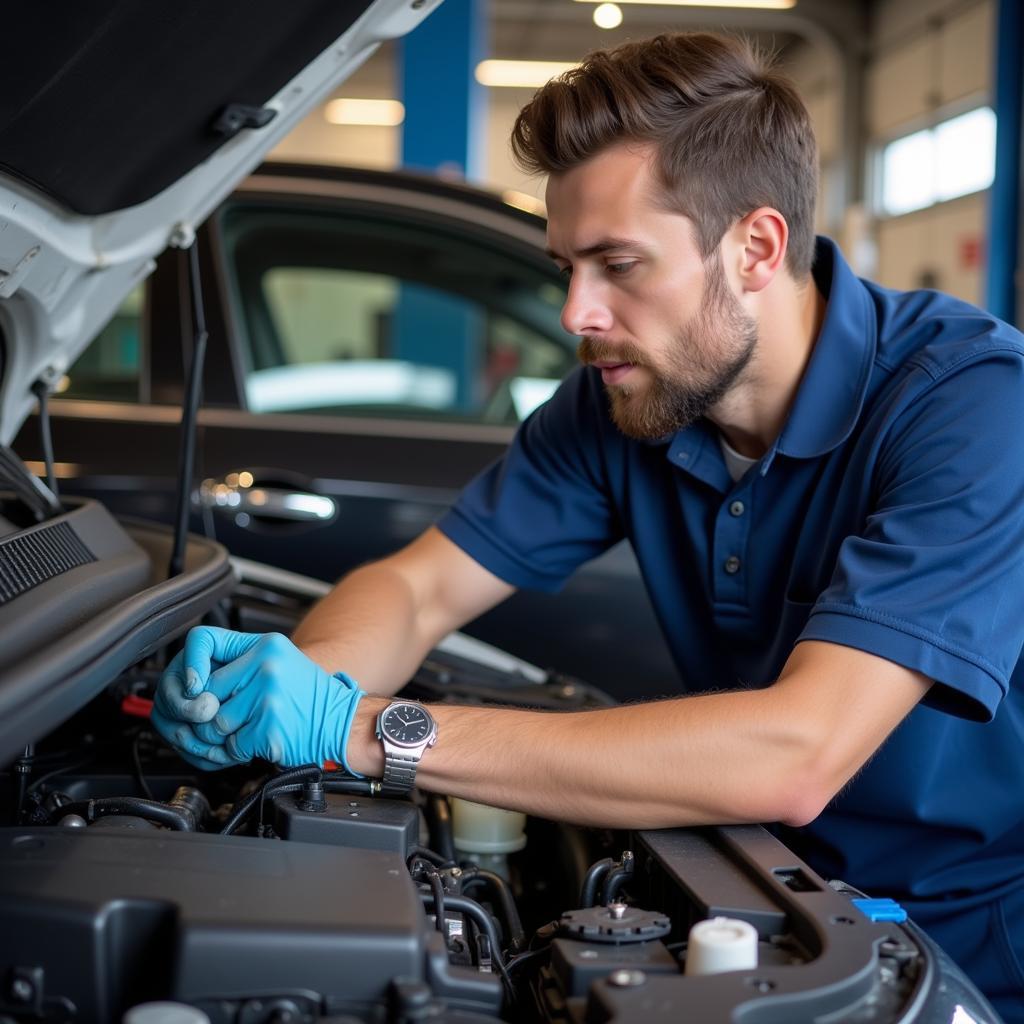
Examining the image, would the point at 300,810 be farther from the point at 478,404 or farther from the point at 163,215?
the point at 478,404

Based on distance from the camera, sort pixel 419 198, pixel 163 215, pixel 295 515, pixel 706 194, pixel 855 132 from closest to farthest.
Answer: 1. pixel 706 194
2. pixel 163 215
3. pixel 295 515
4. pixel 419 198
5. pixel 855 132

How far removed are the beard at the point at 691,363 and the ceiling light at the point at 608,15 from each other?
1014 centimetres

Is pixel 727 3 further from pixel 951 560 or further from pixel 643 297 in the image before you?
pixel 951 560

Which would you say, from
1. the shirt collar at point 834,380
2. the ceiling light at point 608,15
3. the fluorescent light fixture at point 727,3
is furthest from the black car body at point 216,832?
the ceiling light at point 608,15

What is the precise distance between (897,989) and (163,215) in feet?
4.19

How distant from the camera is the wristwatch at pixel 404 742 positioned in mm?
1239

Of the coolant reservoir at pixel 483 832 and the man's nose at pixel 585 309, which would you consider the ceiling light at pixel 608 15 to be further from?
the coolant reservoir at pixel 483 832

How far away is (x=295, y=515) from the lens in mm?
2463

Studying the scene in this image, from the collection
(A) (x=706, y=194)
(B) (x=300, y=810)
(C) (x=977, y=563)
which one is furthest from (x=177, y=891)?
(A) (x=706, y=194)

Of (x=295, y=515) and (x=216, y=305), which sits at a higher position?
(x=216, y=305)

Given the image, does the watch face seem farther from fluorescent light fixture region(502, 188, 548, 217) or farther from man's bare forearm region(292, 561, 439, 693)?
fluorescent light fixture region(502, 188, 548, 217)

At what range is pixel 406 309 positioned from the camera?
9.66 feet

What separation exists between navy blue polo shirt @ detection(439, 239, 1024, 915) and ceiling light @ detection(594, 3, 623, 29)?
996cm

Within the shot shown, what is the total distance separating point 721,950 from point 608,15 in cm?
1125
